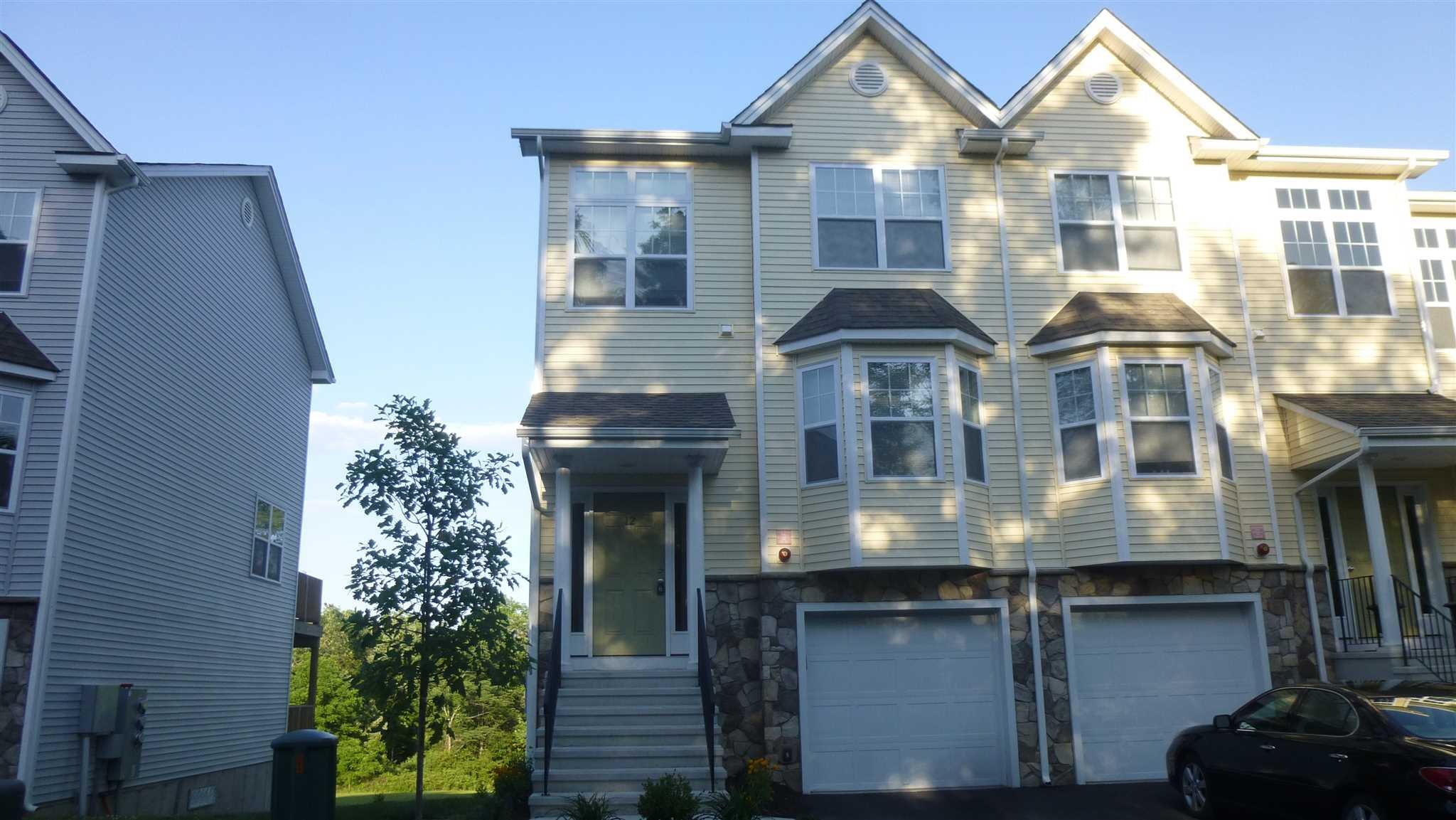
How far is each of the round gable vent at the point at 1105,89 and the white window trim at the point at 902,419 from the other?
190 inches

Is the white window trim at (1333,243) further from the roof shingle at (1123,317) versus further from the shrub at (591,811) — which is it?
the shrub at (591,811)

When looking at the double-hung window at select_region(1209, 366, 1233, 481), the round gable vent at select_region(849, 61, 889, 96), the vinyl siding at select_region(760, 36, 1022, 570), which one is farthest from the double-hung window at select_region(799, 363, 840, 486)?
the double-hung window at select_region(1209, 366, 1233, 481)

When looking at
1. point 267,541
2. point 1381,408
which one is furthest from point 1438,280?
point 267,541

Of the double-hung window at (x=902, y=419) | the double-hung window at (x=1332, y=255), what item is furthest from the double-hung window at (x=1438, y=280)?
the double-hung window at (x=902, y=419)

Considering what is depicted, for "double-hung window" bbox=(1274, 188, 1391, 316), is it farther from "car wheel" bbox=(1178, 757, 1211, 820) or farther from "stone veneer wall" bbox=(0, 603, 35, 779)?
"stone veneer wall" bbox=(0, 603, 35, 779)

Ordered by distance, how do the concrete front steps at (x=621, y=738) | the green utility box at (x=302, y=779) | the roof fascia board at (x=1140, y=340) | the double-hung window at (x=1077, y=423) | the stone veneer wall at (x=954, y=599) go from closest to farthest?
the green utility box at (x=302, y=779), the concrete front steps at (x=621, y=738), the stone veneer wall at (x=954, y=599), the roof fascia board at (x=1140, y=340), the double-hung window at (x=1077, y=423)

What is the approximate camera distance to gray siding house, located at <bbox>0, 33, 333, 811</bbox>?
12.3m

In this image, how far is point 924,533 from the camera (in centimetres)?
1252

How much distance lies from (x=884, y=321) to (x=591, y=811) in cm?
651

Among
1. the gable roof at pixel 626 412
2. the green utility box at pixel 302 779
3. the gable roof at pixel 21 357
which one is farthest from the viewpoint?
the gable roof at pixel 21 357

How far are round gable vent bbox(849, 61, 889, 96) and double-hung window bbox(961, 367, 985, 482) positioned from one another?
161 inches

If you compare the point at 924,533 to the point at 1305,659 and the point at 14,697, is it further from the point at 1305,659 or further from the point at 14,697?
the point at 14,697

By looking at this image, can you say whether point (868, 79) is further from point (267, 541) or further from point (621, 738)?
point (267, 541)

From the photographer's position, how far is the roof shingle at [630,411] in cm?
1214
